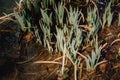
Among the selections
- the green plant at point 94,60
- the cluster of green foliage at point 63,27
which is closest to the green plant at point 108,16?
the cluster of green foliage at point 63,27

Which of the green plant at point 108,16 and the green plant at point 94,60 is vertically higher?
the green plant at point 108,16

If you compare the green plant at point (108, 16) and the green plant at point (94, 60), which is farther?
the green plant at point (108, 16)

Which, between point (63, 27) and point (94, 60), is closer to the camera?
point (94, 60)

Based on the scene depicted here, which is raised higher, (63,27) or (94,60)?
(63,27)

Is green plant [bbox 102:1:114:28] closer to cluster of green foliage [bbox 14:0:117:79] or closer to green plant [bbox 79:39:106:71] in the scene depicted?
cluster of green foliage [bbox 14:0:117:79]

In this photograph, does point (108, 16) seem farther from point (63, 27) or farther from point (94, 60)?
point (94, 60)

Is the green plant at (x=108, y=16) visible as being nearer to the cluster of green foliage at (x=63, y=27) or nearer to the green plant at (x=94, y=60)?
the cluster of green foliage at (x=63, y=27)

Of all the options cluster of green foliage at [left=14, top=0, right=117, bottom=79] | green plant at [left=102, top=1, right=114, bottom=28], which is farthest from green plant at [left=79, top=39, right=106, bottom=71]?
green plant at [left=102, top=1, right=114, bottom=28]

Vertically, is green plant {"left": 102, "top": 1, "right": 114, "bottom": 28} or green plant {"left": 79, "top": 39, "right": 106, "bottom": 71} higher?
green plant {"left": 102, "top": 1, "right": 114, "bottom": 28}

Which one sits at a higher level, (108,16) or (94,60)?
(108,16)

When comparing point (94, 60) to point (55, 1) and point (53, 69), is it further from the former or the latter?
point (55, 1)

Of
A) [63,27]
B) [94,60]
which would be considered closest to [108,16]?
[63,27]

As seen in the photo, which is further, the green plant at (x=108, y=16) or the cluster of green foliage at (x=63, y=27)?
the green plant at (x=108, y=16)

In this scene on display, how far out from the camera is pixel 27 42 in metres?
2.17
